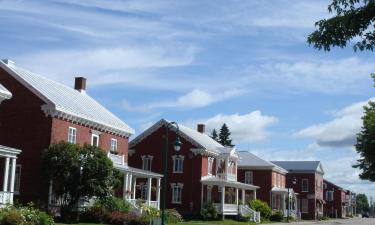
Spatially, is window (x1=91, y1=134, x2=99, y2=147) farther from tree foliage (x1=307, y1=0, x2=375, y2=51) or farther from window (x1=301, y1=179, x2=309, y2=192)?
window (x1=301, y1=179, x2=309, y2=192)

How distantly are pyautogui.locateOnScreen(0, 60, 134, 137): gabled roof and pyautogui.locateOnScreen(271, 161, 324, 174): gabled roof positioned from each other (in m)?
48.5

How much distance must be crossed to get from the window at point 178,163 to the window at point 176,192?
142 centimetres

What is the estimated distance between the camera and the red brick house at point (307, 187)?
3492 inches

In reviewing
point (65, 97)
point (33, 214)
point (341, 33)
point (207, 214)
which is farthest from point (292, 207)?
point (341, 33)

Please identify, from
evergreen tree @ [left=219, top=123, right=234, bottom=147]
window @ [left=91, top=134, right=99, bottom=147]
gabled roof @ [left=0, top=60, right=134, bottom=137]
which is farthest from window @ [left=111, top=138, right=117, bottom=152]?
evergreen tree @ [left=219, top=123, right=234, bottom=147]

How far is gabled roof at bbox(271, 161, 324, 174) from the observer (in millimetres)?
90688

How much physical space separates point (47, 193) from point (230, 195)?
1137 inches

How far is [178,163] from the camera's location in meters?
58.8

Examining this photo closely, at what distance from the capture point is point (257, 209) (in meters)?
61.3

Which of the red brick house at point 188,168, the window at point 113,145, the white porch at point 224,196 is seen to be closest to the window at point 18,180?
the window at point 113,145

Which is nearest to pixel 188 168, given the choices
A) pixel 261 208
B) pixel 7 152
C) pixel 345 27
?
pixel 261 208

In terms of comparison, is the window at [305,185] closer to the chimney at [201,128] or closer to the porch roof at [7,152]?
the chimney at [201,128]

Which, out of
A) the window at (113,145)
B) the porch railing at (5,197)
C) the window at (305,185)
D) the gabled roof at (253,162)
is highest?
the gabled roof at (253,162)

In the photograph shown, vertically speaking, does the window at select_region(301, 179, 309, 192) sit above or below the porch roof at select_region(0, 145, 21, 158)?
above
